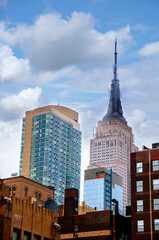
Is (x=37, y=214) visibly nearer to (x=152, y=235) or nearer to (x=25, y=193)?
(x=152, y=235)

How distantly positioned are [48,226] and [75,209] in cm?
4394

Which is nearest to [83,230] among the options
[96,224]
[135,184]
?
[96,224]

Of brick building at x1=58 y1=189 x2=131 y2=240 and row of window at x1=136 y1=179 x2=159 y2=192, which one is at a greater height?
row of window at x1=136 y1=179 x2=159 y2=192

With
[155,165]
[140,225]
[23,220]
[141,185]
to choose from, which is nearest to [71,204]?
[141,185]

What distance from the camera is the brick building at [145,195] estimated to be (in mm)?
91662

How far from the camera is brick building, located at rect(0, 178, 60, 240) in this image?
167 feet

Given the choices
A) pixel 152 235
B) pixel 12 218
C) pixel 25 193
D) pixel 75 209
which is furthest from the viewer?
pixel 25 193

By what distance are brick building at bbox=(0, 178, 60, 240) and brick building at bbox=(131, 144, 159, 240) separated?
35.7 meters

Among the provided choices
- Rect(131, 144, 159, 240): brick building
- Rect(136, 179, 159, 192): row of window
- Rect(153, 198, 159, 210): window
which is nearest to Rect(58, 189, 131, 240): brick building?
Rect(131, 144, 159, 240): brick building

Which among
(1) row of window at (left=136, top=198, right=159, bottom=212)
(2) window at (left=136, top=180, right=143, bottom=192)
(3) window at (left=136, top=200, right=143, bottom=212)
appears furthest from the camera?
(2) window at (left=136, top=180, right=143, bottom=192)

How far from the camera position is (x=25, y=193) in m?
151

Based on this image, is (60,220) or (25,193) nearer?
(60,220)

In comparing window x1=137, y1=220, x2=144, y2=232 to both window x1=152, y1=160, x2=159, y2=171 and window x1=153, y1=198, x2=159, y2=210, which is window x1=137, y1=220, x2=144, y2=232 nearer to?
window x1=153, y1=198, x2=159, y2=210

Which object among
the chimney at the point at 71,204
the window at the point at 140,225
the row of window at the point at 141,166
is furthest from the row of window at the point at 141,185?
the chimney at the point at 71,204
